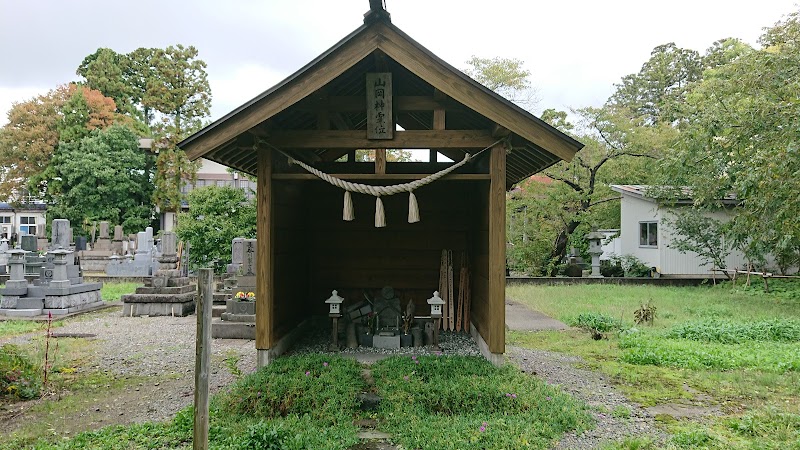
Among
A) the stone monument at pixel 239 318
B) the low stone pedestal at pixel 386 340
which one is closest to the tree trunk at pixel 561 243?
the stone monument at pixel 239 318

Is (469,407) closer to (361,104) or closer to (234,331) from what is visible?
(361,104)

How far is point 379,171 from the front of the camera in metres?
6.20

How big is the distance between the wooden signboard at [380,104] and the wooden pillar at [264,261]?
137cm

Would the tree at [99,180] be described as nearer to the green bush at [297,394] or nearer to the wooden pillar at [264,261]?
the wooden pillar at [264,261]

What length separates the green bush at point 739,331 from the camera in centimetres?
882

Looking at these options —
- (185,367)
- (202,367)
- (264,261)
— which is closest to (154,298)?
(185,367)

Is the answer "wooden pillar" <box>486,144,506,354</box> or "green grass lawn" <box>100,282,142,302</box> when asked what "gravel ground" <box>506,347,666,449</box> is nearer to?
"wooden pillar" <box>486,144,506,354</box>

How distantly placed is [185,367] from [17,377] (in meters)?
1.92

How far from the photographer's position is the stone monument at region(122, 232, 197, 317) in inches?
483

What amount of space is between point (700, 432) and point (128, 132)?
107 ft

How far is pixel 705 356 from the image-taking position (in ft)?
24.6

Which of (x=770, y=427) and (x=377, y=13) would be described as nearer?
(x=770, y=427)

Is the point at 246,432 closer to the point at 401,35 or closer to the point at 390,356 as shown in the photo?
the point at 390,356

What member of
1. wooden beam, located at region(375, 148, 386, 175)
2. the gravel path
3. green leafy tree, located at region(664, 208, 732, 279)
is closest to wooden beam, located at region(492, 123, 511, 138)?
wooden beam, located at region(375, 148, 386, 175)
